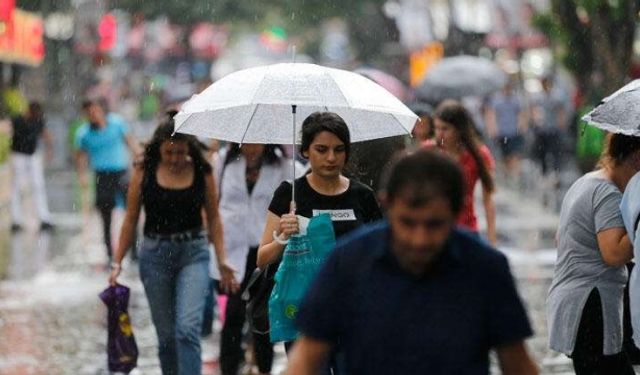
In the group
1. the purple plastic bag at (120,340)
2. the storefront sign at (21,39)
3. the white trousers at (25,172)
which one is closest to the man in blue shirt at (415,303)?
the purple plastic bag at (120,340)

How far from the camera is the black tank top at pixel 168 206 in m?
7.87

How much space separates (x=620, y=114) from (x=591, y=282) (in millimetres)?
672

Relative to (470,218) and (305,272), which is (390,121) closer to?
(305,272)

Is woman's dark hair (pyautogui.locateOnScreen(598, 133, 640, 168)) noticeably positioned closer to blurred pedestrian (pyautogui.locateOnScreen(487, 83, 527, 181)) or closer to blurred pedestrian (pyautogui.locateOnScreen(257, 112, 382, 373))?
blurred pedestrian (pyautogui.locateOnScreen(257, 112, 382, 373))

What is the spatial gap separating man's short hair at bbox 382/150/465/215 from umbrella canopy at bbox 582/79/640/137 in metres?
2.40

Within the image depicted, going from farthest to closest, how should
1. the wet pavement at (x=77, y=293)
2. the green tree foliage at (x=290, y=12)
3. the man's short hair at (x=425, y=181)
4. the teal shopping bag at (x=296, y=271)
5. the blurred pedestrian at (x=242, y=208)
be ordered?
the green tree foliage at (x=290, y=12) → the wet pavement at (x=77, y=293) → the blurred pedestrian at (x=242, y=208) → the teal shopping bag at (x=296, y=271) → the man's short hair at (x=425, y=181)

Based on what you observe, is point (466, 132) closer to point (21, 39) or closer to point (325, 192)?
point (325, 192)

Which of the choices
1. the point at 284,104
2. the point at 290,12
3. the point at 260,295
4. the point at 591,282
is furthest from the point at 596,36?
the point at 290,12

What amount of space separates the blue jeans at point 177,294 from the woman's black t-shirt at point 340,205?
1483 mm

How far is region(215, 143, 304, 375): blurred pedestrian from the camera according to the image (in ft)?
29.7

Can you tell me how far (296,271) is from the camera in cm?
628

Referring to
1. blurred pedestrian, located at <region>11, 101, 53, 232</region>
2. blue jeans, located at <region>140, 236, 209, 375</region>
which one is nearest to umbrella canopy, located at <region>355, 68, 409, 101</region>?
blue jeans, located at <region>140, 236, 209, 375</region>

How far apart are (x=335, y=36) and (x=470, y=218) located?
203 feet

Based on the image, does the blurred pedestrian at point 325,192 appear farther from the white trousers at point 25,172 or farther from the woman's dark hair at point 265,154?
the white trousers at point 25,172
